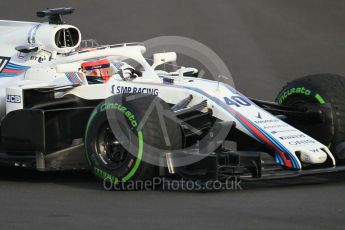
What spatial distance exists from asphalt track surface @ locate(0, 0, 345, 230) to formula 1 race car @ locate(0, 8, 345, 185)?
28 centimetres

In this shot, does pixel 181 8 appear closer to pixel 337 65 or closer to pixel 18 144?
pixel 337 65

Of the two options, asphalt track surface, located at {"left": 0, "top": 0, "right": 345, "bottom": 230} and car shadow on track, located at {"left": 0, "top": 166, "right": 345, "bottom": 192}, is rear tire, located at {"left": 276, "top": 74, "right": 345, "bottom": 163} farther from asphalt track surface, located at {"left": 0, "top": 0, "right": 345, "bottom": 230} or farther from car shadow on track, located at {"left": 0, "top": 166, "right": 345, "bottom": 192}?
asphalt track surface, located at {"left": 0, "top": 0, "right": 345, "bottom": 230}

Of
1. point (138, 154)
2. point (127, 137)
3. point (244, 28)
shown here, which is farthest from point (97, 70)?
point (244, 28)

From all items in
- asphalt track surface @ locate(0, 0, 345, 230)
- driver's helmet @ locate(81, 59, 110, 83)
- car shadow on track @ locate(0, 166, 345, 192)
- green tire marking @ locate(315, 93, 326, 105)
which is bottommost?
car shadow on track @ locate(0, 166, 345, 192)

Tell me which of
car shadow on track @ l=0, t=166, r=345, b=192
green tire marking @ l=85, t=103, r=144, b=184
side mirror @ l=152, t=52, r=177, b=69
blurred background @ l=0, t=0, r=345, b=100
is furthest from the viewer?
blurred background @ l=0, t=0, r=345, b=100

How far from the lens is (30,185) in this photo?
35.7 ft

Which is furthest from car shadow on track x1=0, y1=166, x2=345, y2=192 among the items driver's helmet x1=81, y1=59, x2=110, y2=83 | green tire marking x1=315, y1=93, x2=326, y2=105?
driver's helmet x1=81, y1=59, x2=110, y2=83

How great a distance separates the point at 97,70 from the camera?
11789mm

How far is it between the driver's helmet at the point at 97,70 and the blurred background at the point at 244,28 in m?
4.83

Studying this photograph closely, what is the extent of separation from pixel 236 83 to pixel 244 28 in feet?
10.4

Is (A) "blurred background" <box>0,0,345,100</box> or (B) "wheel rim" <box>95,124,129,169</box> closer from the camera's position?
(B) "wheel rim" <box>95,124,129,169</box>

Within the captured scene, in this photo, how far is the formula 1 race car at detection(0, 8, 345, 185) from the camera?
10031 mm

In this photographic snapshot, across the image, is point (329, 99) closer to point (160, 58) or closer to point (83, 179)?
point (160, 58)

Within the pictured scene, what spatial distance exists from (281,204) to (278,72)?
8.42m
